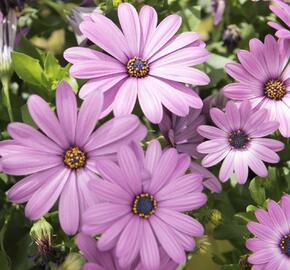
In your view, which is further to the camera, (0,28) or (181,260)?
(0,28)

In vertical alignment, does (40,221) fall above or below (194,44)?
below

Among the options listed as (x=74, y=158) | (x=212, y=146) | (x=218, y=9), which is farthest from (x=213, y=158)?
(x=218, y=9)

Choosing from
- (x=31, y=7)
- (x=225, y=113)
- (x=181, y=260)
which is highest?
(x=31, y=7)

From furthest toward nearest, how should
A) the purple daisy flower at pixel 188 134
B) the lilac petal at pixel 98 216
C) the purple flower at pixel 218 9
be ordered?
1. the purple flower at pixel 218 9
2. the purple daisy flower at pixel 188 134
3. the lilac petal at pixel 98 216

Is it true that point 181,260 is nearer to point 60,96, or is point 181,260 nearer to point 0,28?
point 60,96

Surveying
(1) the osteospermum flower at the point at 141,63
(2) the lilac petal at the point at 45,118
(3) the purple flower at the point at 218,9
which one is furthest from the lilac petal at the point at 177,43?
(3) the purple flower at the point at 218,9

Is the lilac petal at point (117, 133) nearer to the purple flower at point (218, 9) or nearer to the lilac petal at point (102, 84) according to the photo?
the lilac petal at point (102, 84)

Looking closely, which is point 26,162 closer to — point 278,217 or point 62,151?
point 62,151

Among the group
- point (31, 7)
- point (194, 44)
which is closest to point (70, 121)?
point (194, 44)
